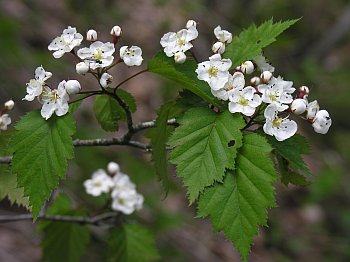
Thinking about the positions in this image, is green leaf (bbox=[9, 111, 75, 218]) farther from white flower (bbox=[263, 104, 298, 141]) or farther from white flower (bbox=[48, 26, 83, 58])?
white flower (bbox=[263, 104, 298, 141])

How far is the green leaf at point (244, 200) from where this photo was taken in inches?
68.3

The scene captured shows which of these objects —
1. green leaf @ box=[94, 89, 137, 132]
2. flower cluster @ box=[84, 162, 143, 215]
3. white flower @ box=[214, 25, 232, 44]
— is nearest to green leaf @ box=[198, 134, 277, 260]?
white flower @ box=[214, 25, 232, 44]

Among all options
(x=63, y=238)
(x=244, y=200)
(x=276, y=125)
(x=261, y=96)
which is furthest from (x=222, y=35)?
(x=63, y=238)

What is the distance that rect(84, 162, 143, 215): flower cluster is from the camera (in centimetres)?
292

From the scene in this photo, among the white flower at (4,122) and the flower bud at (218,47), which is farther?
the white flower at (4,122)

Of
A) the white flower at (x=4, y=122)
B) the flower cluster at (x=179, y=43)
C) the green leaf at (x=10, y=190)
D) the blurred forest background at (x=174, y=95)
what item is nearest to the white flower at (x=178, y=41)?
the flower cluster at (x=179, y=43)

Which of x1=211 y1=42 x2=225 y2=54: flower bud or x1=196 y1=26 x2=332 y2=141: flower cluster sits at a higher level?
x1=211 y1=42 x2=225 y2=54: flower bud

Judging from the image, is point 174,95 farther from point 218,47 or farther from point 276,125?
point 276,125

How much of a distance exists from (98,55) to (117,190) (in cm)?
132

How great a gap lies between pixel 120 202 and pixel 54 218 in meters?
0.43

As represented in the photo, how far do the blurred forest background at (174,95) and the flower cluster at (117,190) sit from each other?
2.78ft

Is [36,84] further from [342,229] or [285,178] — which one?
[342,229]

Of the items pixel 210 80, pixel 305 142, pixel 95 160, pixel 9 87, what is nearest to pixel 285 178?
pixel 305 142

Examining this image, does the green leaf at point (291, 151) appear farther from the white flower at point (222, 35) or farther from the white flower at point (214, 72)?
the white flower at point (222, 35)
